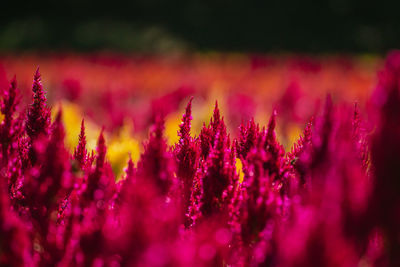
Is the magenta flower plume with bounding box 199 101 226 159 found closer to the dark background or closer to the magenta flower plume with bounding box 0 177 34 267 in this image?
the magenta flower plume with bounding box 0 177 34 267

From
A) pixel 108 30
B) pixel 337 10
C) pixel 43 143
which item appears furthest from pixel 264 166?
pixel 337 10

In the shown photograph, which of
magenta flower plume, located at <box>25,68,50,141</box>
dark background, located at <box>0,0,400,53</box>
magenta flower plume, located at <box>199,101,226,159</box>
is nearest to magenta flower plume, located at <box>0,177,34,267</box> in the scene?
magenta flower plume, located at <box>25,68,50,141</box>

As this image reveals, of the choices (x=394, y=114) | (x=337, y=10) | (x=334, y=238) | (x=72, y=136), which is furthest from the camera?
(x=337, y=10)

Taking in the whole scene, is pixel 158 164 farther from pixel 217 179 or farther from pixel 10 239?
pixel 10 239

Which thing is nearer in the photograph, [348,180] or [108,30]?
[348,180]

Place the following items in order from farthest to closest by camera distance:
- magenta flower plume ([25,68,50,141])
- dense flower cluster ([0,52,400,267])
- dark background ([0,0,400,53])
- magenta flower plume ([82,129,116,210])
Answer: dark background ([0,0,400,53]) → magenta flower plume ([25,68,50,141]) → magenta flower plume ([82,129,116,210]) → dense flower cluster ([0,52,400,267])

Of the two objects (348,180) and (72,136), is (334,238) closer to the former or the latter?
(348,180)

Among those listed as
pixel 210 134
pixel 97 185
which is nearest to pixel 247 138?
pixel 210 134
